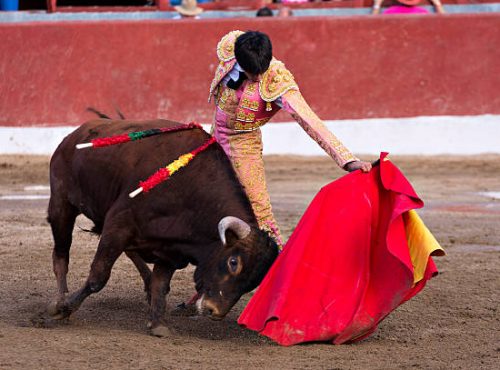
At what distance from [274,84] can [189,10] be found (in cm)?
686

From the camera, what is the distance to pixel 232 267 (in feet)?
14.8

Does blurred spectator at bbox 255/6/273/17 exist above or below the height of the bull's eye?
below

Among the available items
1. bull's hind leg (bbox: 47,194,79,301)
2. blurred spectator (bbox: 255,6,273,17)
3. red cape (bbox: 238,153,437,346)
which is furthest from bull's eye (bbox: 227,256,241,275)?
blurred spectator (bbox: 255,6,273,17)

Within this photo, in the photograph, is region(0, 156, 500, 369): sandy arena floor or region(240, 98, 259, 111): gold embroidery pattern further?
region(240, 98, 259, 111): gold embroidery pattern

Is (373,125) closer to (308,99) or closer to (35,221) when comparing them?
(308,99)

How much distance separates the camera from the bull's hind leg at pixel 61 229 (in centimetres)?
523

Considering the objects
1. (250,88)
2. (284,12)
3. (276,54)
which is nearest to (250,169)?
(250,88)

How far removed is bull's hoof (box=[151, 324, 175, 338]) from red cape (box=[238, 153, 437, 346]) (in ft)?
1.14

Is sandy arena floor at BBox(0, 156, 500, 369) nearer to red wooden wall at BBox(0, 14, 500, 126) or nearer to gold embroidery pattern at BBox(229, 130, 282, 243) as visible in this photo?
gold embroidery pattern at BBox(229, 130, 282, 243)

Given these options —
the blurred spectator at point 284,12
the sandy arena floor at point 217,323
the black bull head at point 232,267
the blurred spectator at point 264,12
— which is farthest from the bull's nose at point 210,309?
the blurred spectator at point 284,12

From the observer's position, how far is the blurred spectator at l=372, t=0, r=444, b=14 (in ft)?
37.4

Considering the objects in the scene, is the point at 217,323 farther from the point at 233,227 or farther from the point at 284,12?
the point at 284,12

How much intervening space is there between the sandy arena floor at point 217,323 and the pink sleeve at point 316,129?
2.52 ft

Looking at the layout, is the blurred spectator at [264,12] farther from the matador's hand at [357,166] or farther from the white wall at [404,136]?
the matador's hand at [357,166]
